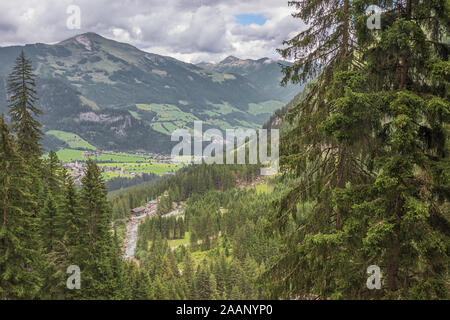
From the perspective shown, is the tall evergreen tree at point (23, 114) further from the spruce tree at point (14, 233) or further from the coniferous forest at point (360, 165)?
the coniferous forest at point (360, 165)

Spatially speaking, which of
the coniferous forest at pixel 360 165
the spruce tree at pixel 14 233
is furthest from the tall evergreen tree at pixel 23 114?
the coniferous forest at pixel 360 165

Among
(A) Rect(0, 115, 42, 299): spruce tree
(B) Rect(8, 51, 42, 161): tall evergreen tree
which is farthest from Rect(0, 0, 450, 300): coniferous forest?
(B) Rect(8, 51, 42, 161): tall evergreen tree

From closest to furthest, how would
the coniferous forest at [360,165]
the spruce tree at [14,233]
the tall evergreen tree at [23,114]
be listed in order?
the coniferous forest at [360,165] → the spruce tree at [14,233] → the tall evergreen tree at [23,114]

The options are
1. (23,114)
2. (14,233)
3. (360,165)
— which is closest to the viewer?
(360,165)

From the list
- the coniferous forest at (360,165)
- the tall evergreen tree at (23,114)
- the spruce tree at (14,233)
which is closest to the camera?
the coniferous forest at (360,165)

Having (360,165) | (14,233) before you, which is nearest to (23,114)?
(14,233)

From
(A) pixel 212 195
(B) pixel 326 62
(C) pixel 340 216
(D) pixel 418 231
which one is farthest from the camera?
(A) pixel 212 195

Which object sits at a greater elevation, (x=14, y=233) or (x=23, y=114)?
(x=23, y=114)

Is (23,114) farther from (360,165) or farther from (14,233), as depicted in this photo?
(360,165)

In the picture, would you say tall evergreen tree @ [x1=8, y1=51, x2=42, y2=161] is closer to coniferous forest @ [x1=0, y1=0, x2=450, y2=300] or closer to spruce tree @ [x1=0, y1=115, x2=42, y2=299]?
spruce tree @ [x1=0, y1=115, x2=42, y2=299]

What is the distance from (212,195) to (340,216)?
→ 129 meters

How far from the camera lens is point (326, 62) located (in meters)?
10.9

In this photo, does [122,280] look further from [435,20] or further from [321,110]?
[435,20]
